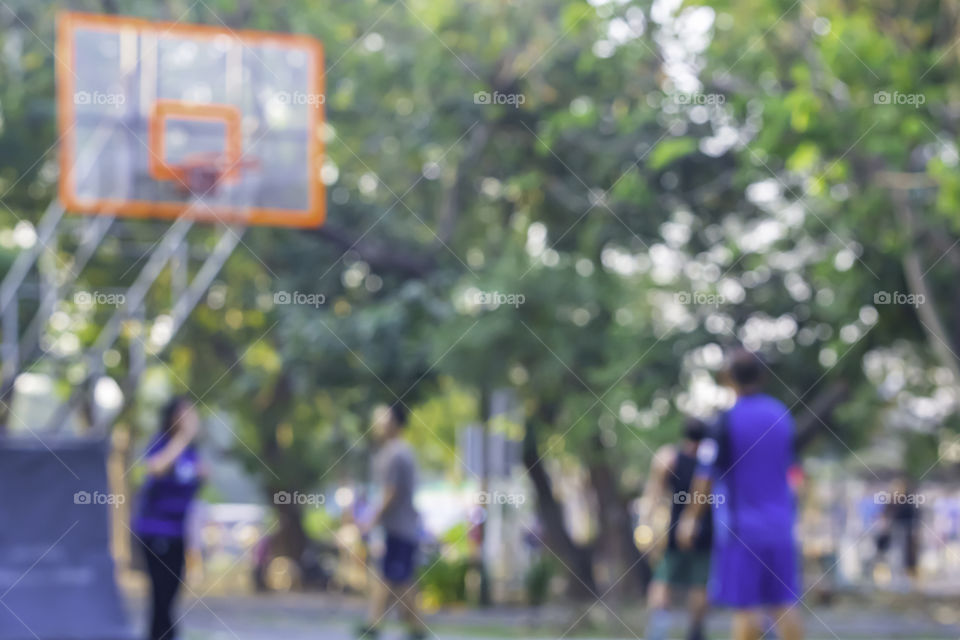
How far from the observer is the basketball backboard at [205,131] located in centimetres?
1423

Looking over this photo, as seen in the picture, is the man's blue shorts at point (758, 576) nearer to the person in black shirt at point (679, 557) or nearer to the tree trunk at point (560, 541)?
the person in black shirt at point (679, 557)

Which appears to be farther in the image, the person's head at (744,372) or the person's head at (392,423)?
the person's head at (392,423)

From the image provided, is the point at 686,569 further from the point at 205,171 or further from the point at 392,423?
the point at 205,171

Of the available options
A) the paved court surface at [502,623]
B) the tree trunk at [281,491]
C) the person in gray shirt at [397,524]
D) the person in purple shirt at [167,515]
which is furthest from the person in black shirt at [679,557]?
the tree trunk at [281,491]

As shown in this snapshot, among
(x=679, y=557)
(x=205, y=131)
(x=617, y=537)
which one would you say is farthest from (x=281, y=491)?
(x=679, y=557)

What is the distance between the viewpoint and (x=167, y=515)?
985 centimetres

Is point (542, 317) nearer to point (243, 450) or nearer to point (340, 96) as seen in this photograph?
point (340, 96)

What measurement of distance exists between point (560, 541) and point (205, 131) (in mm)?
8721

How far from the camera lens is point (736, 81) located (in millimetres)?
15203

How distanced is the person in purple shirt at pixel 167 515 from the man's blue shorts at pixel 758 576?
12.0ft

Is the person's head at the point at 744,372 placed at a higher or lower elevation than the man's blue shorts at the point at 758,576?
higher

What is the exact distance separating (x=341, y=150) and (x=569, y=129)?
4.40 m

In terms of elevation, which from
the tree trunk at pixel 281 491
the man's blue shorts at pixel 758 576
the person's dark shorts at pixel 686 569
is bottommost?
the man's blue shorts at pixel 758 576

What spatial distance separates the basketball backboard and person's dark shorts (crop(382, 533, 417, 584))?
13.9 feet
